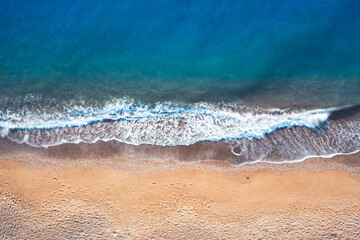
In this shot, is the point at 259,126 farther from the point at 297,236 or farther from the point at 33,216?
the point at 33,216

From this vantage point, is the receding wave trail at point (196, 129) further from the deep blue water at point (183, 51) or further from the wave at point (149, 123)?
the deep blue water at point (183, 51)

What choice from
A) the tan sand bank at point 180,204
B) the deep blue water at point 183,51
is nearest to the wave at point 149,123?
the deep blue water at point 183,51

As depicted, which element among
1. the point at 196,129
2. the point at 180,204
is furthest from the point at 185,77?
the point at 180,204

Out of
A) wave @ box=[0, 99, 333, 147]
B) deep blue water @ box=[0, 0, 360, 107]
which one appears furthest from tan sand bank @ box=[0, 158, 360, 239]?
deep blue water @ box=[0, 0, 360, 107]

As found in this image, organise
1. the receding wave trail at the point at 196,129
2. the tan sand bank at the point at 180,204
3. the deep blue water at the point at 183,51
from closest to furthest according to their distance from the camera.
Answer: the tan sand bank at the point at 180,204 → the receding wave trail at the point at 196,129 → the deep blue water at the point at 183,51

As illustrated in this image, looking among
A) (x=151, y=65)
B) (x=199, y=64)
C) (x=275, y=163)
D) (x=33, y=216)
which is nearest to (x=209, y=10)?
(x=199, y=64)

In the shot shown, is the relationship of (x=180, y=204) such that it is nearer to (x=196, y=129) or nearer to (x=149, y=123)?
(x=196, y=129)
